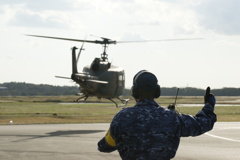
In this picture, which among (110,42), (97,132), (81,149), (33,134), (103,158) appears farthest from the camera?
(110,42)

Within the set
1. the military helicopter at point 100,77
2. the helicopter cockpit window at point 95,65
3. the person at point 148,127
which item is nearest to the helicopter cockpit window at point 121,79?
the military helicopter at point 100,77

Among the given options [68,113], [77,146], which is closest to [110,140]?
[77,146]

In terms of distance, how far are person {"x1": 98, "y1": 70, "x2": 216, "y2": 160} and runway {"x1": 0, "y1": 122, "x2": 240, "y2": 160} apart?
9.60 metres

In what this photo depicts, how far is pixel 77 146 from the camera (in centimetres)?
1720

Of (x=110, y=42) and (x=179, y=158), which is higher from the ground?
(x=110, y=42)

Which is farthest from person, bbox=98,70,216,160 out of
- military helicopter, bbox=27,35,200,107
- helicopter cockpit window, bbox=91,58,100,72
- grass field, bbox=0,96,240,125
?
helicopter cockpit window, bbox=91,58,100,72

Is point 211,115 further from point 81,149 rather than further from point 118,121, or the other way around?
point 81,149

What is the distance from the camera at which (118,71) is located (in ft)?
115

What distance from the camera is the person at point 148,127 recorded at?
162 inches

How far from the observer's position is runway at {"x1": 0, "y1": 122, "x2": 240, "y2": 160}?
14234 mm

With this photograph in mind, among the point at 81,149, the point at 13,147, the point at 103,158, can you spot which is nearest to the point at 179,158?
the point at 103,158

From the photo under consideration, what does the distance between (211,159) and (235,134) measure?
29.6 feet

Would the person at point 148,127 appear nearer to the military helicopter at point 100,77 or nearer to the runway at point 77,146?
the runway at point 77,146

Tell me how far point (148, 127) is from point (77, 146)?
1336cm
